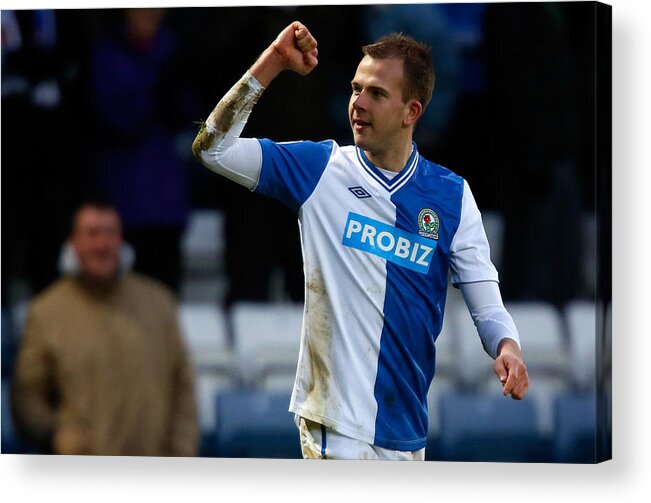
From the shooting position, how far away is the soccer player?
5.25m

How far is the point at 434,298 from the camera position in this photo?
17.5ft

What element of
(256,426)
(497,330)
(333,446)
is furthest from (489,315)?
(256,426)

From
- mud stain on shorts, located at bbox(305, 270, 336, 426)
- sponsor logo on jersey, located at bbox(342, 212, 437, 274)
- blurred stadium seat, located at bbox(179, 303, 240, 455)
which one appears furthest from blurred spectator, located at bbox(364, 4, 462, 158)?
blurred stadium seat, located at bbox(179, 303, 240, 455)

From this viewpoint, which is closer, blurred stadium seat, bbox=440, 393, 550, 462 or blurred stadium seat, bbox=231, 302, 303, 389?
blurred stadium seat, bbox=440, 393, 550, 462

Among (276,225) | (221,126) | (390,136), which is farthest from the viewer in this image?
(276,225)

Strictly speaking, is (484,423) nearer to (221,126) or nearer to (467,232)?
(467,232)

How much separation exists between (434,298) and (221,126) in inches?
40.8

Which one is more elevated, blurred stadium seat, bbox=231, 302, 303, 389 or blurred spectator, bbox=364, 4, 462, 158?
blurred spectator, bbox=364, 4, 462, 158

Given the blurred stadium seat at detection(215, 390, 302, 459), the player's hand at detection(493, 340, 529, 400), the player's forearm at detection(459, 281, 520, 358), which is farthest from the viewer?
the blurred stadium seat at detection(215, 390, 302, 459)

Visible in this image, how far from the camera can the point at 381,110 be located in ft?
17.4

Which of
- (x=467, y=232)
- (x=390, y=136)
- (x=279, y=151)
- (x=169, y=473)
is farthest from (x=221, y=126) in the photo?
(x=169, y=473)

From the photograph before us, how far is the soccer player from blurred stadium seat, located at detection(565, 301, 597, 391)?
39 cm

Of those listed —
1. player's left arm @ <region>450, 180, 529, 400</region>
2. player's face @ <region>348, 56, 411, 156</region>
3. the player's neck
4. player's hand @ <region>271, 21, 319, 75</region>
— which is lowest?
player's left arm @ <region>450, 180, 529, 400</region>

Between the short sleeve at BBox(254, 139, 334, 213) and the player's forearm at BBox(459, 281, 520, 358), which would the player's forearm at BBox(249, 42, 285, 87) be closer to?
the short sleeve at BBox(254, 139, 334, 213)
